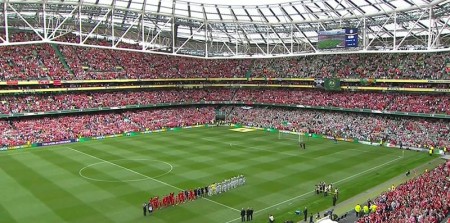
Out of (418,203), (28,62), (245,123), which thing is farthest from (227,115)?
(418,203)

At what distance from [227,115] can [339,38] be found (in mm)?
24354

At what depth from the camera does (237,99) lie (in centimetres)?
6488

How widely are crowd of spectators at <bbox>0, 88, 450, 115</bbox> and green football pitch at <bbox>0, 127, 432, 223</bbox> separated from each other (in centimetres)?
813

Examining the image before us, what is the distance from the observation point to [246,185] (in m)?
28.2

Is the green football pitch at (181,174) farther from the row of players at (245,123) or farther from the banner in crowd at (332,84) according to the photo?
the banner in crowd at (332,84)

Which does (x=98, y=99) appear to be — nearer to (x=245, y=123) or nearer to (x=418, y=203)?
(x=245, y=123)

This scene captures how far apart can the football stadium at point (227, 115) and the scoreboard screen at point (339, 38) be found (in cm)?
15

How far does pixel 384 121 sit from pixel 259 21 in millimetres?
20076

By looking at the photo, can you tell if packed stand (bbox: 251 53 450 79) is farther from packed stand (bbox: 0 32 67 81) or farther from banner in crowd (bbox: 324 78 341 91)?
packed stand (bbox: 0 32 67 81)

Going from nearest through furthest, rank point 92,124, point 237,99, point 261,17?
point 92,124, point 261,17, point 237,99

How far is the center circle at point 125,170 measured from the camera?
29797mm

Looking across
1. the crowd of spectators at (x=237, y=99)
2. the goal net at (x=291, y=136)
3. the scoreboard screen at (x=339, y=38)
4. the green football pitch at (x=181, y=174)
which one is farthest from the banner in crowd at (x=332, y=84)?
the green football pitch at (x=181, y=174)

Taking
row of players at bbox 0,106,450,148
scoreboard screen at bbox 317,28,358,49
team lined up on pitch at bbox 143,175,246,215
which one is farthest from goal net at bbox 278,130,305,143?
team lined up on pitch at bbox 143,175,246,215

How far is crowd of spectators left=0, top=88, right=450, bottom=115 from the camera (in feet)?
152
